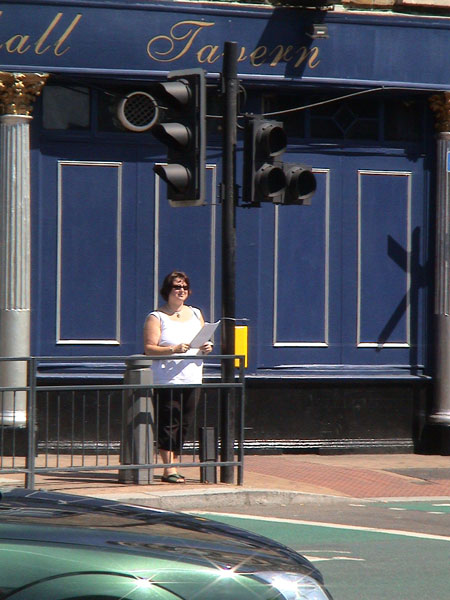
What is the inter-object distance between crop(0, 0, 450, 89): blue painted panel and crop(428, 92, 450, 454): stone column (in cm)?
42

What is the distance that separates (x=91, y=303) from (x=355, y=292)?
2978 millimetres

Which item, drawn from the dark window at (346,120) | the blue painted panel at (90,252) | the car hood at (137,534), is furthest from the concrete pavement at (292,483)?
the car hood at (137,534)

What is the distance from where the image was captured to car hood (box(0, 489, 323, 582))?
3877 millimetres

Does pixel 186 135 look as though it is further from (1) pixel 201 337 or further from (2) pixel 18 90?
(2) pixel 18 90

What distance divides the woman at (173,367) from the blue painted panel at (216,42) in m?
3.15

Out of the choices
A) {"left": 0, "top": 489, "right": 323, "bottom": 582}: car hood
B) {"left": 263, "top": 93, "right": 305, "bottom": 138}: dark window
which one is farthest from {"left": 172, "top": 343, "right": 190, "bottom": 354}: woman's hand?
{"left": 0, "top": 489, "right": 323, "bottom": 582}: car hood

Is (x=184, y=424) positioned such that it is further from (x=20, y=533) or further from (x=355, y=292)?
(x=20, y=533)

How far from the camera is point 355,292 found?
14.1 meters

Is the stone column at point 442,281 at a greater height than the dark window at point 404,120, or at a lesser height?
lesser

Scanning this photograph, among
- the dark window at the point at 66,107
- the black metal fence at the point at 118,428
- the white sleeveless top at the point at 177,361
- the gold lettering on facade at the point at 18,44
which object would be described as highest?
the gold lettering on facade at the point at 18,44

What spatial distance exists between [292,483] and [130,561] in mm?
7601

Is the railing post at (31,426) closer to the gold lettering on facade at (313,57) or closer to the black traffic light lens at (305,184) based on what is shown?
the black traffic light lens at (305,184)

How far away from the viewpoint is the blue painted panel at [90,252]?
44.0 ft

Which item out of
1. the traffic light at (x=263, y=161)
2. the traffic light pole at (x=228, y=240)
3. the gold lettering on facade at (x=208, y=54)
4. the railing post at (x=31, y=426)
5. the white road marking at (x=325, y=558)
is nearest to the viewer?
the white road marking at (x=325, y=558)
